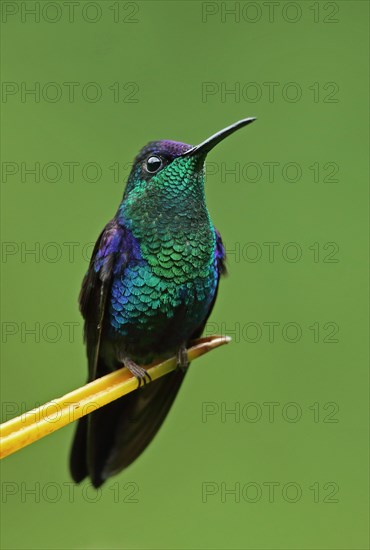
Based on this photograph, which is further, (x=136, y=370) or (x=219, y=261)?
(x=219, y=261)

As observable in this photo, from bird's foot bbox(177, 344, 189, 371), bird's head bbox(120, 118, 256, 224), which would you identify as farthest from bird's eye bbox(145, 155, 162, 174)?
bird's foot bbox(177, 344, 189, 371)

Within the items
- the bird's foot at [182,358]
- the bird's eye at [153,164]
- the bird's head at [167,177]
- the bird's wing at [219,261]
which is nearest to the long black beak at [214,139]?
the bird's head at [167,177]

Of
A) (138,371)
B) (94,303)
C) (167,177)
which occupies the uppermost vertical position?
(167,177)

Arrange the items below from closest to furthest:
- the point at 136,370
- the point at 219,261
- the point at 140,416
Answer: the point at 136,370
the point at 219,261
the point at 140,416

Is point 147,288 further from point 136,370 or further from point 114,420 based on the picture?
point 114,420

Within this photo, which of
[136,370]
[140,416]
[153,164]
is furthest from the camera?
[140,416]

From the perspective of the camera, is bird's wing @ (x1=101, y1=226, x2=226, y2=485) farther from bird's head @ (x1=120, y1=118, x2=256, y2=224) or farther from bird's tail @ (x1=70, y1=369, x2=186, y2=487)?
bird's head @ (x1=120, y1=118, x2=256, y2=224)

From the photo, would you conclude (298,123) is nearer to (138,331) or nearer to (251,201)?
(251,201)

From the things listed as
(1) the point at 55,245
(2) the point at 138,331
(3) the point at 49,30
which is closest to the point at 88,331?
(2) the point at 138,331

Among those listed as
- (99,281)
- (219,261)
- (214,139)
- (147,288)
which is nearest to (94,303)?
(99,281)
